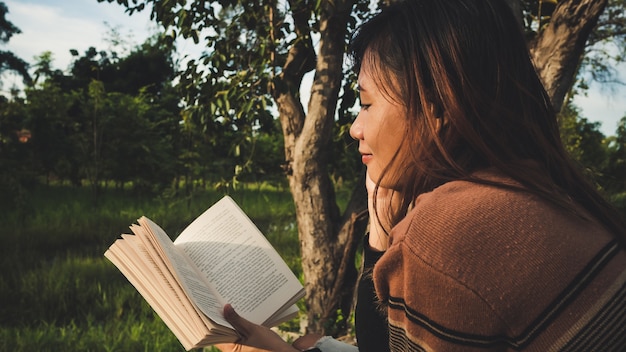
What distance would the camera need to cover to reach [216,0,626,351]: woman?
0.87 m

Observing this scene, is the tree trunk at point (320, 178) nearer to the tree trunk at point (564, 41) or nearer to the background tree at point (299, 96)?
the background tree at point (299, 96)

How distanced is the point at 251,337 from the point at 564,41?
6.29 feet

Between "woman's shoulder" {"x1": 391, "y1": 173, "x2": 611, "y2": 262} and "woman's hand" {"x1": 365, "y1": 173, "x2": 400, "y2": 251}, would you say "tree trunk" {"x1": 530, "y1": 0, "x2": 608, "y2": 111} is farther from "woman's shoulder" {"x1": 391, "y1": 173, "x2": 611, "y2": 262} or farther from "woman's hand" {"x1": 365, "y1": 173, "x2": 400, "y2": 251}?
"woman's shoulder" {"x1": 391, "y1": 173, "x2": 611, "y2": 262}

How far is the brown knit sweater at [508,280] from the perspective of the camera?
2.83ft

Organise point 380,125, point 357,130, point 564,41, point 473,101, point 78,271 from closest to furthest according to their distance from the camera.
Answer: point 473,101 < point 380,125 < point 357,130 < point 564,41 < point 78,271

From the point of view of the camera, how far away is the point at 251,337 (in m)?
1.49

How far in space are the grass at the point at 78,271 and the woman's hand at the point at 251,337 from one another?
199 centimetres

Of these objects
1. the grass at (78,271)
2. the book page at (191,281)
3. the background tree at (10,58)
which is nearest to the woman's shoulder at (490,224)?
the book page at (191,281)

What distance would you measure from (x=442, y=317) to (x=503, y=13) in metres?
0.60

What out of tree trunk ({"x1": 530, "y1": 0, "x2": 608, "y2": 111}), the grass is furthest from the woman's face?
the grass

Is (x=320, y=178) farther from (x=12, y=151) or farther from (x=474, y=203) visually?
(x=12, y=151)

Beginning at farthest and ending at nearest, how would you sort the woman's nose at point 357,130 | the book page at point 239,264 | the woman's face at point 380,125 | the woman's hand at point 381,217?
1. the book page at point 239,264
2. the woman's hand at point 381,217
3. the woman's nose at point 357,130
4. the woman's face at point 380,125

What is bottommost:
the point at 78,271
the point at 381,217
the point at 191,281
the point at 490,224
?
the point at 78,271

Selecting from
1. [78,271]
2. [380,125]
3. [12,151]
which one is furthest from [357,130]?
[12,151]
